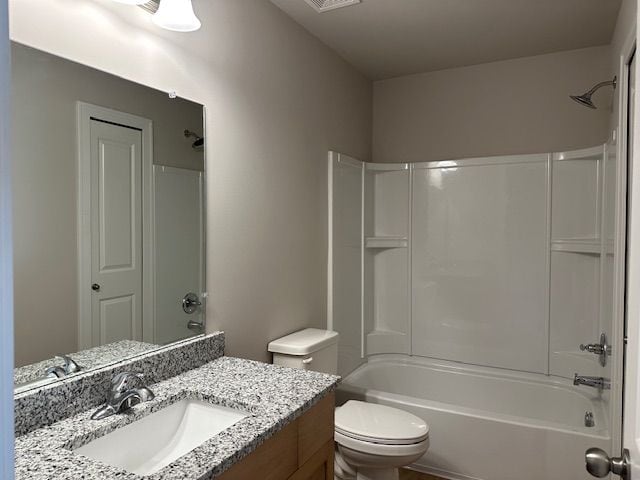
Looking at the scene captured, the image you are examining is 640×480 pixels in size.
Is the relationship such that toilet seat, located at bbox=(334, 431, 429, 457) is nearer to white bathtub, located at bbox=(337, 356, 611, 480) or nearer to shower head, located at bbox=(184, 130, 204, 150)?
white bathtub, located at bbox=(337, 356, 611, 480)

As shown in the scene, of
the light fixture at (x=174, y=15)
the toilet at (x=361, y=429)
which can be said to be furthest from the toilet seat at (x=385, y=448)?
the light fixture at (x=174, y=15)

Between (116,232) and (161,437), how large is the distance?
66 centimetres

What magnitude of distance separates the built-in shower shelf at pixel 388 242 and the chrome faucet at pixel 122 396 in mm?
2256

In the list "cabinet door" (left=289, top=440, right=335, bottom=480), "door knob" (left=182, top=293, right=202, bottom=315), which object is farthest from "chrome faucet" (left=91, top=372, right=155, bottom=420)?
"cabinet door" (left=289, top=440, right=335, bottom=480)

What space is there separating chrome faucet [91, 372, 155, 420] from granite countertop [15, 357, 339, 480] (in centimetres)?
2

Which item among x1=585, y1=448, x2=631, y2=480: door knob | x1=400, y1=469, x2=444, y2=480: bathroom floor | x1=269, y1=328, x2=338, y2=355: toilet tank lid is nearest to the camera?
x1=585, y1=448, x2=631, y2=480: door knob

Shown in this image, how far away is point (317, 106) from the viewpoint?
2.72 m

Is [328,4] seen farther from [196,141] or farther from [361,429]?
[361,429]

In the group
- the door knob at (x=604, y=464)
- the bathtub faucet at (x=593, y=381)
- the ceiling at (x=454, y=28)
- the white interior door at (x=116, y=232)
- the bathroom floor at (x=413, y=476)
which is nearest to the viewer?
the door knob at (x=604, y=464)

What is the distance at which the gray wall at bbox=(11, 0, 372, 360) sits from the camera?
1.45m

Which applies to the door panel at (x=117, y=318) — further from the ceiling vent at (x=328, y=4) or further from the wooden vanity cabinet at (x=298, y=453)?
the ceiling vent at (x=328, y=4)

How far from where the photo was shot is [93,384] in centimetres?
134

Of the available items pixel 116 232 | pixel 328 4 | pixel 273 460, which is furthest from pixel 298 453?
pixel 328 4

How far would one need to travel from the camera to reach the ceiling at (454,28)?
2.33 meters
